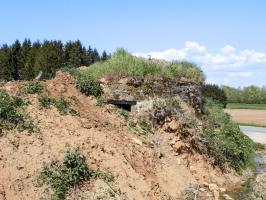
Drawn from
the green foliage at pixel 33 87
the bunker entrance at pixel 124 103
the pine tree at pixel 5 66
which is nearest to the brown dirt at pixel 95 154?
the green foliage at pixel 33 87

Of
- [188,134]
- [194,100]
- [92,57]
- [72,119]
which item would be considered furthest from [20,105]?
[92,57]

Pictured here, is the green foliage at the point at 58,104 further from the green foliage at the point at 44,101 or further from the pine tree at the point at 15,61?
the pine tree at the point at 15,61

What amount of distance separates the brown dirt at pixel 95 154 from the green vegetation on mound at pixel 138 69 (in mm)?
2381

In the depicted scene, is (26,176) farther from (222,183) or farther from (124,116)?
(222,183)

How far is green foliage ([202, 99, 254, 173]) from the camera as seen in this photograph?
21.0 meters

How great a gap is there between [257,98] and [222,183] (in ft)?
324

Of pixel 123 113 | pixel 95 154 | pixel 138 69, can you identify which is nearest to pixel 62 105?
pixel 95 154

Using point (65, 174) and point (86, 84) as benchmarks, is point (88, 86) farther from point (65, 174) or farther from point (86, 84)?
point (65, 174)

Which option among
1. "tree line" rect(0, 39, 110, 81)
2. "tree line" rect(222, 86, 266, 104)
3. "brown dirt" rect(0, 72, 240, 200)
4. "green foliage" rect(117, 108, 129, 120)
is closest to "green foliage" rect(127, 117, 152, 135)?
"brown dirt" rect(0, 72, 240, 200)

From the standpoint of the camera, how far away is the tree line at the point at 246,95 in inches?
4474

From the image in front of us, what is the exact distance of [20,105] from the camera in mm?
17062

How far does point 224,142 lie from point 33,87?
28.1 ft

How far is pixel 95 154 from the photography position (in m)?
15.9

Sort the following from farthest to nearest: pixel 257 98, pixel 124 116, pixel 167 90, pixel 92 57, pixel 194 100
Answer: pixel 257 98
pixel 92 57
pixel 194 100
pixel 167 90
pixel 124 116
